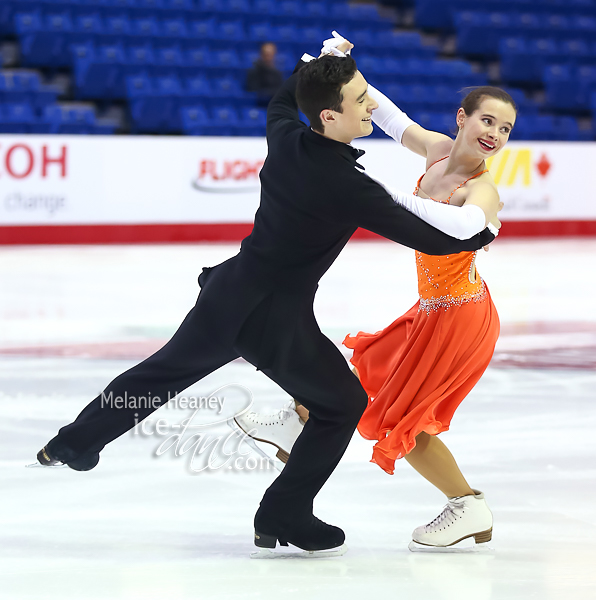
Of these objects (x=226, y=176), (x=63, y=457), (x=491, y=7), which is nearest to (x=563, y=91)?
(x=491, y=7)

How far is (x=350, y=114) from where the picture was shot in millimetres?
2205

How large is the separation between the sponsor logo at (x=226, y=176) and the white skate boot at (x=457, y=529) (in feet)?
25.3

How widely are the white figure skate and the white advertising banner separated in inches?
277

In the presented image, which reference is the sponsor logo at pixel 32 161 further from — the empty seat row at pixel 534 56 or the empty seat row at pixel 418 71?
the empty seat row at pixel 534 56

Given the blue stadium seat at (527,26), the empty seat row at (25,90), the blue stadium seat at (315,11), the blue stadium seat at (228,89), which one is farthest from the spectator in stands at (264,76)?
the blue stadium seat at (527,26)

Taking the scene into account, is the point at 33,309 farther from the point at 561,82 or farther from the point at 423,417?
the point at 561,82

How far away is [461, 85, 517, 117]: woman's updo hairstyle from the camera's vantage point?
2.43 m

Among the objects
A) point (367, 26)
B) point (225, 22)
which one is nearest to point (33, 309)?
point (225, 22)

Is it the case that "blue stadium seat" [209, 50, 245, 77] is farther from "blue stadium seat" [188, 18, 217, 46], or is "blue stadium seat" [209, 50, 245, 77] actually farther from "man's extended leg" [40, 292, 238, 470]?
"man's extended leg" [40, 292, 238, 470]

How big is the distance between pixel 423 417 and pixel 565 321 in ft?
12.1

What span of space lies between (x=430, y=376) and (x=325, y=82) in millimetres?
817

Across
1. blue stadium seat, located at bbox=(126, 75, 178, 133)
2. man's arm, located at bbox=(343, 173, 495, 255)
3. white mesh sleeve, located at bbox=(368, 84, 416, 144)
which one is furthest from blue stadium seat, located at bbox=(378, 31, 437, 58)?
man's arm, located at bbox=(343, 173, 495, 255)

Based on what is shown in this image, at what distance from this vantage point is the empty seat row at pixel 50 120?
9.32 meters

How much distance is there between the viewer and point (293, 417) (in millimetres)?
2729
